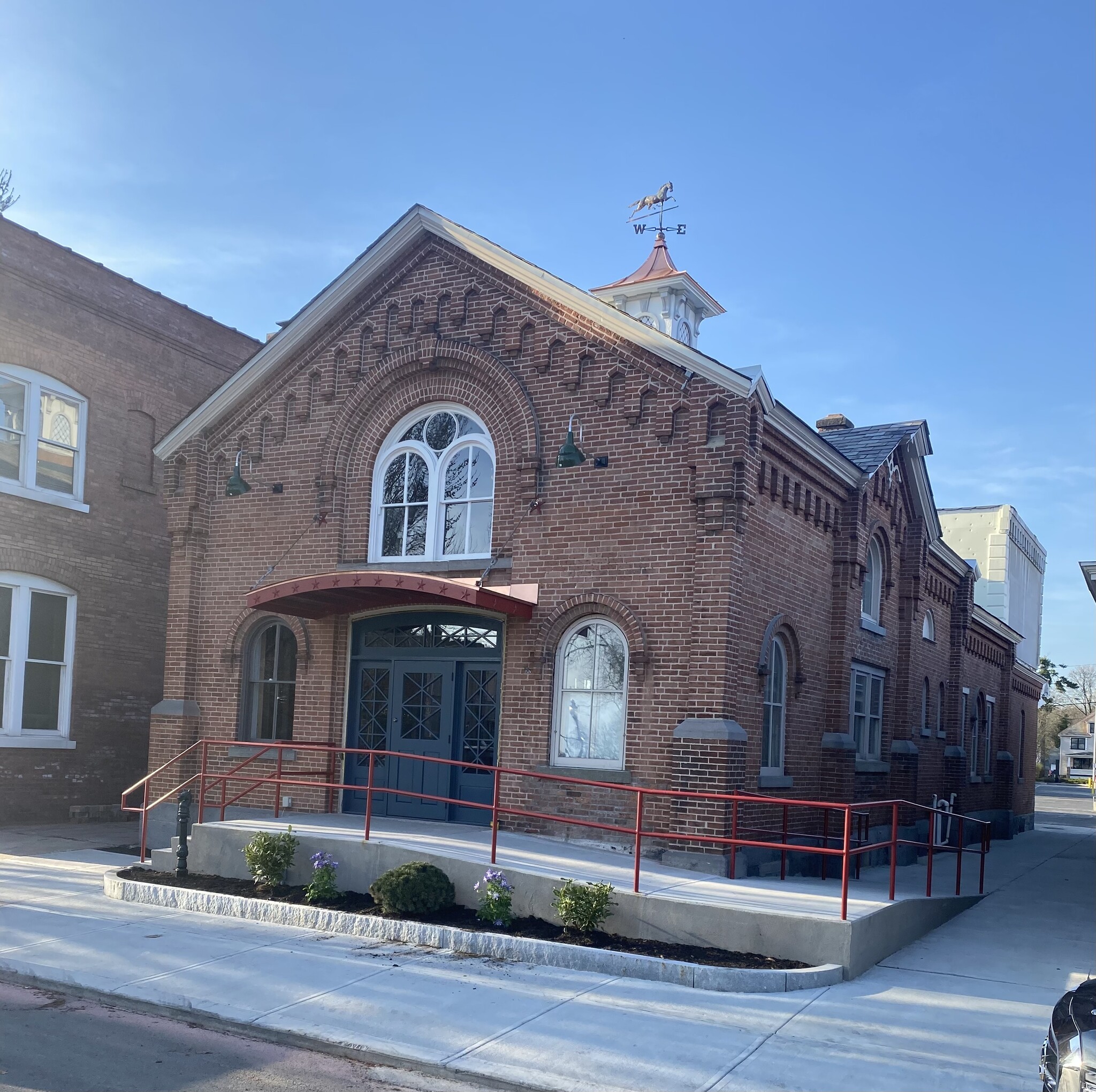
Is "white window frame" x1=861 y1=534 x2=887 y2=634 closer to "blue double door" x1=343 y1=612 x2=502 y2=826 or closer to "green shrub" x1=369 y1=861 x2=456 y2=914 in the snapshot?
"blue double door" x1=343 y1=612 x2=502 y2=826

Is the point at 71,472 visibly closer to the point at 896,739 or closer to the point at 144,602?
the point at 144,602

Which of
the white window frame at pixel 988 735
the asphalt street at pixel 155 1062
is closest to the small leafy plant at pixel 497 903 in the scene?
the asphalt street at pixel 155 1062

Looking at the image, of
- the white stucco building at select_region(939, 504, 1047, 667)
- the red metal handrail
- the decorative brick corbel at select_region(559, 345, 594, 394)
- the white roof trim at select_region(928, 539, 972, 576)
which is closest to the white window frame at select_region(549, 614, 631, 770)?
the red metal handrail

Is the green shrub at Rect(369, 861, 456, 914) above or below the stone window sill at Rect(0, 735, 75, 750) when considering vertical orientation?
below

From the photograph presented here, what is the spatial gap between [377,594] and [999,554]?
97.9ft

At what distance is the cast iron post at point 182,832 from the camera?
12.7m

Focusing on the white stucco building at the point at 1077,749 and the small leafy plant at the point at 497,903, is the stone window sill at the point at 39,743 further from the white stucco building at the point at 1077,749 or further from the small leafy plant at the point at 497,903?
the white stucco building at the point at 1077,749

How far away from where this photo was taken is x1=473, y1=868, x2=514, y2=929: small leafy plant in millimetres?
10227

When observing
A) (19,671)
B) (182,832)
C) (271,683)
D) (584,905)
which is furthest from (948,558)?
(19,671)

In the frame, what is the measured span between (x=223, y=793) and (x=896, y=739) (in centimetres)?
1107

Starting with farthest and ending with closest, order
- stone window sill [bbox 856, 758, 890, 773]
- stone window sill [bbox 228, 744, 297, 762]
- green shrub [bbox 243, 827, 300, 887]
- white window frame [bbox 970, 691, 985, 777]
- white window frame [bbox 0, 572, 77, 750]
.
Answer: white window frame [bbox 970, 691, 985, 777] → white window frame [bbox 0, 572, 77, 750] → stone window sill [bbox 856, 758, 890, 773] → stone window sill [bbox 228, 744, 297, 762] → green shrub [bbox 243, 827, 300, 887]

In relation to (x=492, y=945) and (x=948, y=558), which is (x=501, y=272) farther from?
(x=948, y=558)

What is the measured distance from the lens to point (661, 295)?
27.8 meters

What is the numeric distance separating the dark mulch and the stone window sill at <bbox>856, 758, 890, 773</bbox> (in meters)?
8.13
